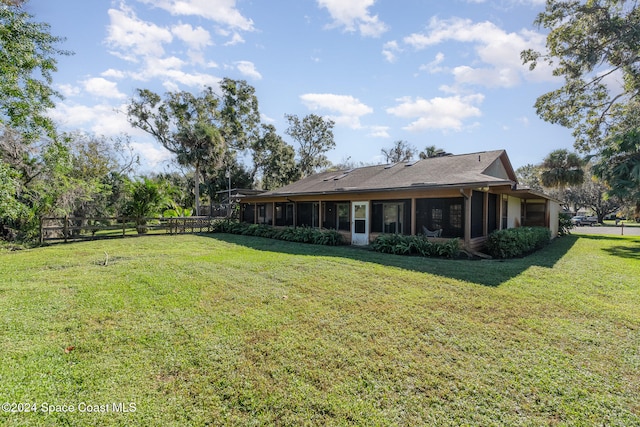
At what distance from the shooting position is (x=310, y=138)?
3494 centimetres

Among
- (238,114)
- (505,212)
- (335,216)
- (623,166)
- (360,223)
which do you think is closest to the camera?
(360,223)

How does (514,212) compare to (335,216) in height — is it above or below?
above

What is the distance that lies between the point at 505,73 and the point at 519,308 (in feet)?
51.4

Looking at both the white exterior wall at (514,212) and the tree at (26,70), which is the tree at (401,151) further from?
the tree at (26,70)

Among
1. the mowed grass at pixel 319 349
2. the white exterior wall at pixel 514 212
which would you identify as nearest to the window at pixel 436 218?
the mowed grass at pixel 319 349

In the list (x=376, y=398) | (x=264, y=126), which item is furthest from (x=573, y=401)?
(x=264, y=126)

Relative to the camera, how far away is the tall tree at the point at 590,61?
15383 mm

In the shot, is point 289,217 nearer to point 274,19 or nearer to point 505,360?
point 274,19

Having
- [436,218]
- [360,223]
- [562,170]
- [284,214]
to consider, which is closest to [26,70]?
[284,214]

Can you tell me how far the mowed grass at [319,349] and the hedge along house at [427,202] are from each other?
442 centimetres

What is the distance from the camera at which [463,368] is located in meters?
3.21

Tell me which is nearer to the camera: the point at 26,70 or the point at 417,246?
the point at 26,70

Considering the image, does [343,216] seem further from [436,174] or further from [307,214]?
[436,174]

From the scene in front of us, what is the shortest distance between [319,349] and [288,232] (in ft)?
37.0
